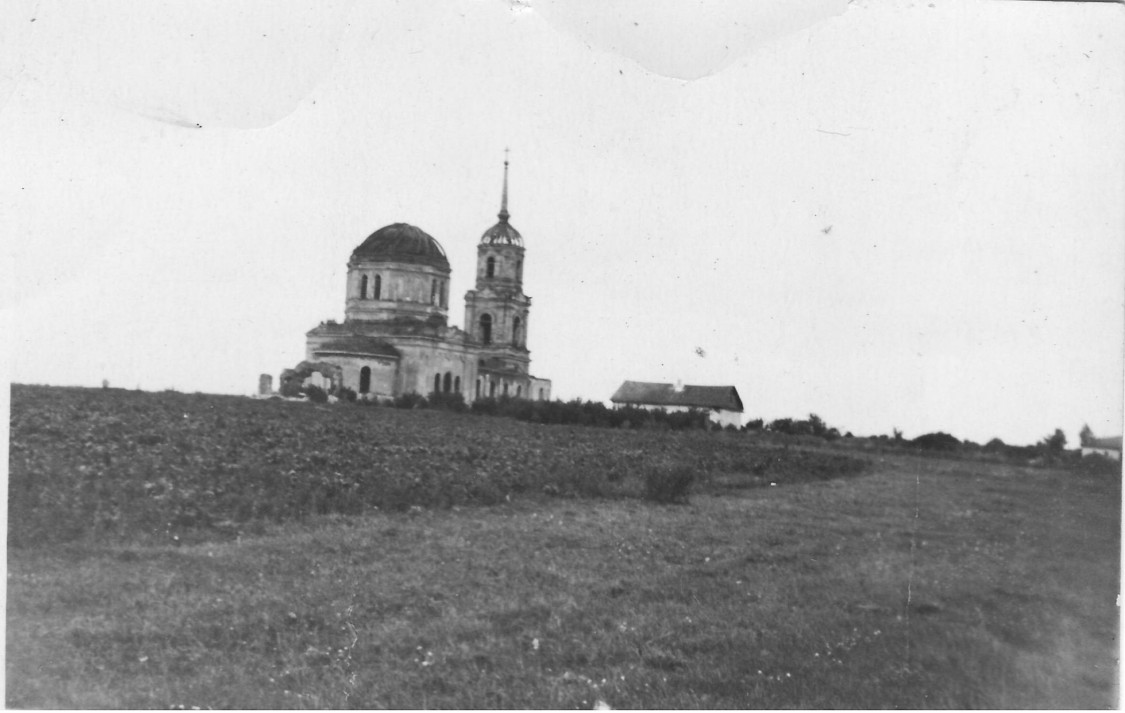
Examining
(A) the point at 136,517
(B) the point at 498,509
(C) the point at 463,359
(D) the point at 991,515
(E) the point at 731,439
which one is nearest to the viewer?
(A) the point at 136,517

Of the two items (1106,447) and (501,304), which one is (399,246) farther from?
(1106,447)

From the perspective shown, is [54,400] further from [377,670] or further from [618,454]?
[618,454]

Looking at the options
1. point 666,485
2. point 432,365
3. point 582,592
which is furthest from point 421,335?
point 582,592

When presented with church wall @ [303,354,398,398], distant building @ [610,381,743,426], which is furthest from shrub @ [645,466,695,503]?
church wall @ [303,354,398,398]

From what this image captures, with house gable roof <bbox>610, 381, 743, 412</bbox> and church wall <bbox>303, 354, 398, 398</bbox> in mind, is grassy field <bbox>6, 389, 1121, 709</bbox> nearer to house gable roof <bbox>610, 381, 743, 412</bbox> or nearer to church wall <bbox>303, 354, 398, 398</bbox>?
house gable roof <bbox>610, 381, 743, 412</bbox>

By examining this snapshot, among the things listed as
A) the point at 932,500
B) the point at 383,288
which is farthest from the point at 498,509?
the point at 383,288

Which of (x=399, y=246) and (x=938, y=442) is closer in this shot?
(x=938, y=442)

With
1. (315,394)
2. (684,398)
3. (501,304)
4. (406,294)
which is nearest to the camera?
(684,398)
